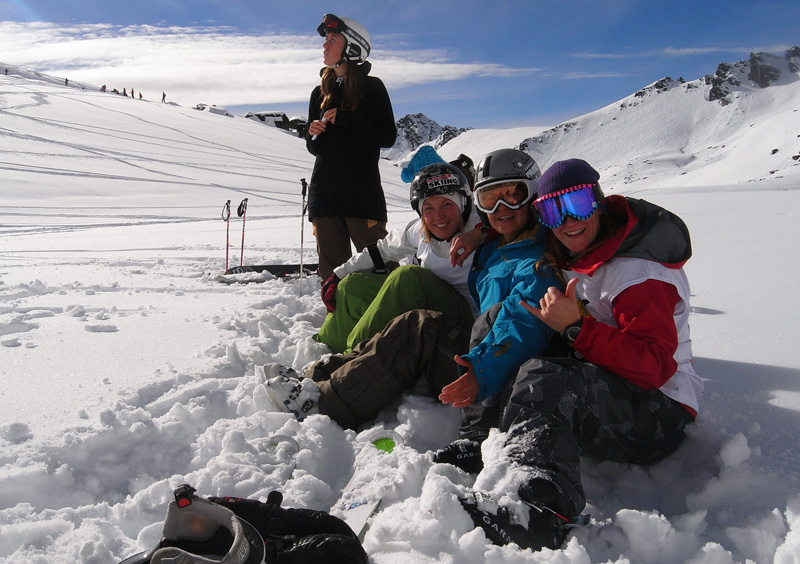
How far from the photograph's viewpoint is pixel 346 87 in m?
3.77

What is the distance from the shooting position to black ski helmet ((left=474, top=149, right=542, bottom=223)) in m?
2.42

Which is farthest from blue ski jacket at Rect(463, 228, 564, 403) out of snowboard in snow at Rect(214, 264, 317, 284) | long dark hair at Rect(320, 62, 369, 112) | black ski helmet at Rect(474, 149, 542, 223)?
snowboard in snow at Rect(214, 264, 317, 284)

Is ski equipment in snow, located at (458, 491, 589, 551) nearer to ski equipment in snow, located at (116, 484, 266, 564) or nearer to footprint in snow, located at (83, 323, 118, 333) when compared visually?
ski equipment in snow, located at (116, 484, 266, 564)

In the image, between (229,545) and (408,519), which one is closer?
(229,545)

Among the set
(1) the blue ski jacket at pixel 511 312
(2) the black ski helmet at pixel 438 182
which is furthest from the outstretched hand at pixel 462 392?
(2) the black ski helmet at pixel 438 182

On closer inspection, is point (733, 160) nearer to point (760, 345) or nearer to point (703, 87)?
point (703, 87)

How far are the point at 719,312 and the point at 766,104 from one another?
136406mm

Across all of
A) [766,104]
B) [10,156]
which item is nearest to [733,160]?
[766,104]

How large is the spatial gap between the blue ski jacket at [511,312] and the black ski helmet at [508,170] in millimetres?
238

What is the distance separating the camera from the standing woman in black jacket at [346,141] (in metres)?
3.73

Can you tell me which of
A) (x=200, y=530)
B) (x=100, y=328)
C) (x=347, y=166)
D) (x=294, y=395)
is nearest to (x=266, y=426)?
(x=294, y=395)

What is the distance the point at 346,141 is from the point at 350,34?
71 cm

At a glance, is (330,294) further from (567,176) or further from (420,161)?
(567,176)

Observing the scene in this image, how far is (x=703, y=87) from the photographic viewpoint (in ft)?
392
